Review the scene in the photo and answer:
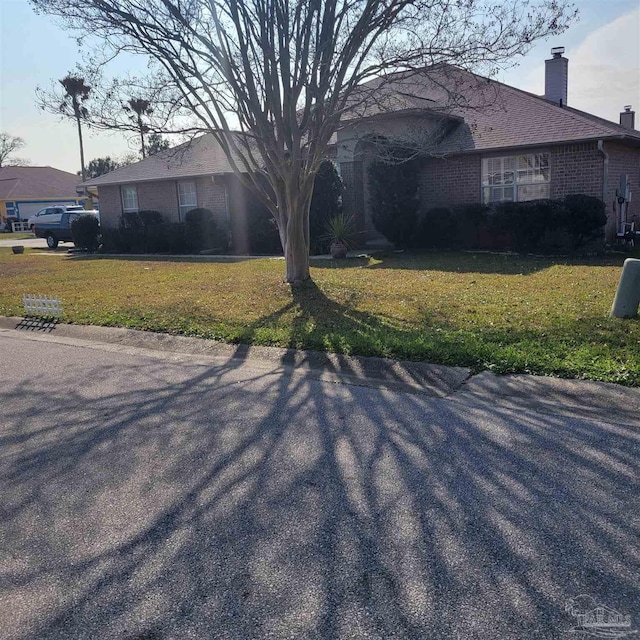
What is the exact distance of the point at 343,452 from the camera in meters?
4.61

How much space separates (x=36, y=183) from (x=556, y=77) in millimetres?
58138

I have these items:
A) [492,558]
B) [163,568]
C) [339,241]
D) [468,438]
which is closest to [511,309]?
[468,438]

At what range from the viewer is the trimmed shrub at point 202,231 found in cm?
2231

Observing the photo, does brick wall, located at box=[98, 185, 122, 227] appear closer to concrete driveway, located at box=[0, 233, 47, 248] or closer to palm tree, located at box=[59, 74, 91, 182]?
concrete driveway, located at box=[0, 233, 47, 248]

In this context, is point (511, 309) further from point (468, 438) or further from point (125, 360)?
point (125, 360)

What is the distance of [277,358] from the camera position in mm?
7434

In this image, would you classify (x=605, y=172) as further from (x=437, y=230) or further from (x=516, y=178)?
(x=437, y=230)

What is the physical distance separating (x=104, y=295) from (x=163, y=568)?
10.2 meters

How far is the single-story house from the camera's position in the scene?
51.6 feet

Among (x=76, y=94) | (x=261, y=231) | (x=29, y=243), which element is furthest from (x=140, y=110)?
(x=29, y=243)

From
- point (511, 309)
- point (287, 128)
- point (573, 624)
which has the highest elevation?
point (287, 128)

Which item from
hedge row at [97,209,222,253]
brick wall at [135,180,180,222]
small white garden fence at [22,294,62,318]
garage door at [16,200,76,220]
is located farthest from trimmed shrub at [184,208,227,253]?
garage door at [16,200,76,220]

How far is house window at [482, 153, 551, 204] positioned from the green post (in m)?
9.63

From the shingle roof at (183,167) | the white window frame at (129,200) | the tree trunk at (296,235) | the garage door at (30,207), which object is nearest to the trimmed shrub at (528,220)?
the tree trunk at (296,235)
